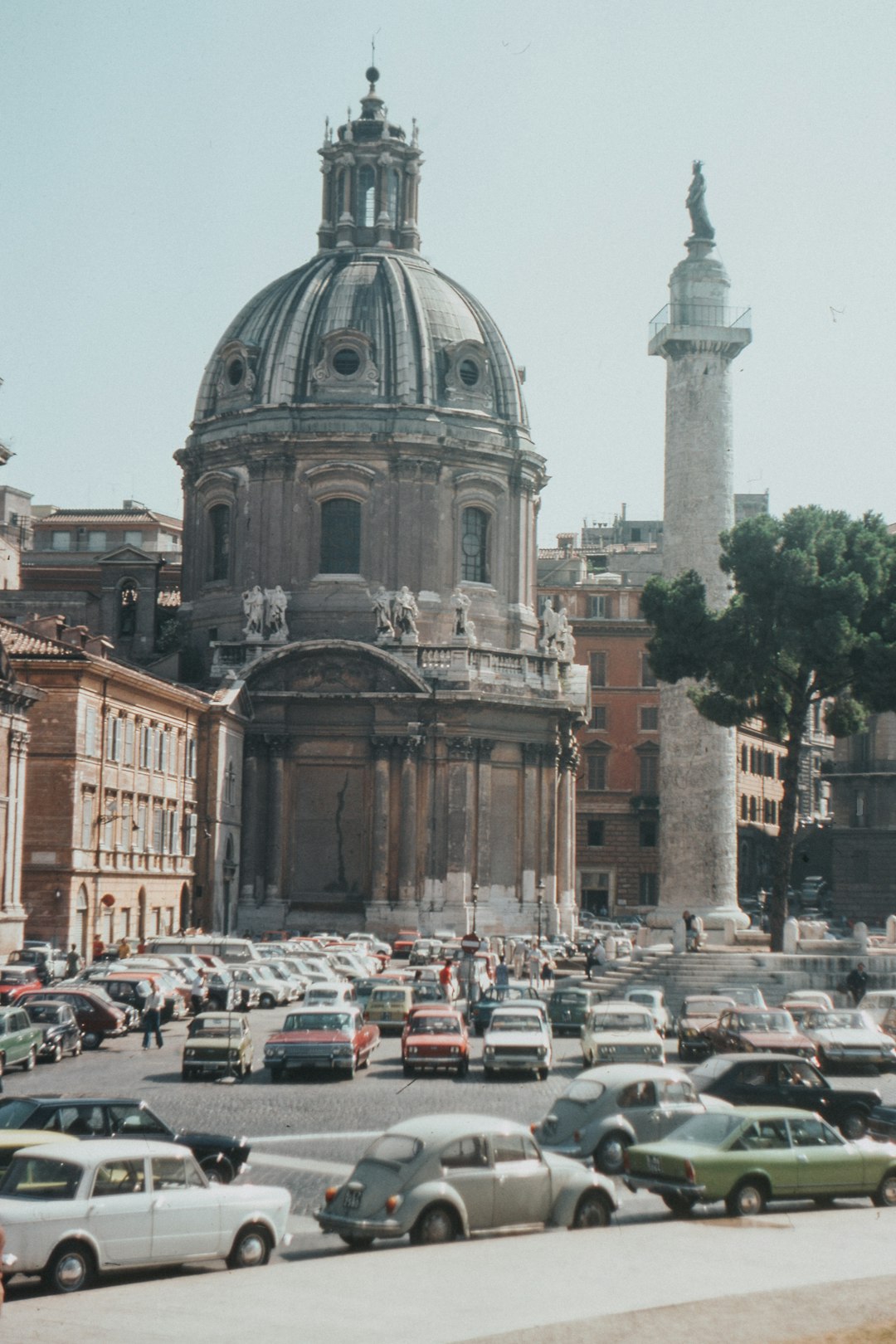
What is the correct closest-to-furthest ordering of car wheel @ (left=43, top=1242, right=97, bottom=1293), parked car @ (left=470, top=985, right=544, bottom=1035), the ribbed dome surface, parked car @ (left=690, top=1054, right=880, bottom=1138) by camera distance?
car wheel @ (left=43, top=1242, right=97, bottom=1293) < parked car @ (left=690, top=1054, right=880, bottom=1138) < parked car @ (left=470, top=985, right=544, bottom=1035) < the ribbed dome surface

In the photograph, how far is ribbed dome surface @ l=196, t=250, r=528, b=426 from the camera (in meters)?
74.6

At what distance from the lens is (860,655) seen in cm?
5009

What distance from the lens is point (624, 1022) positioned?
106ft

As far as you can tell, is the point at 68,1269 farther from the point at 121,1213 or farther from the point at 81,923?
the point at 81,923

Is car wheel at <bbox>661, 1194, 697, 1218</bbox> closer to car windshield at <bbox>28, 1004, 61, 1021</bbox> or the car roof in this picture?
the car roof

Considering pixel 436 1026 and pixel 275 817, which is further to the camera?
pixel 275 817

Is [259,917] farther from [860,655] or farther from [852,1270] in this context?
[852,1270]

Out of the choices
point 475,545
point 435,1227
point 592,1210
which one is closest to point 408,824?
point 475,545

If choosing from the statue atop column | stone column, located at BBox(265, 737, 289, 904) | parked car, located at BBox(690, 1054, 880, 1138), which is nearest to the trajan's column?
the statue atop column

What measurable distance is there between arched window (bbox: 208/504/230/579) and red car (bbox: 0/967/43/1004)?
35.8 m

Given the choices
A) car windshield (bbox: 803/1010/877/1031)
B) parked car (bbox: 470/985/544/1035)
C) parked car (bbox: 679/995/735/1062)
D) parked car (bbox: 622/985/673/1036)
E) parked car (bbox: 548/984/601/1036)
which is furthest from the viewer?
parked car (bbox: 548/984/601/1036)

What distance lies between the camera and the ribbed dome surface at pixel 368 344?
74.6 m

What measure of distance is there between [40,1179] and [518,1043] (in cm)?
1611

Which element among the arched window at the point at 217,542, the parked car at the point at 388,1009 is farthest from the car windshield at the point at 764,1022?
the arched window at the point at 217,542
